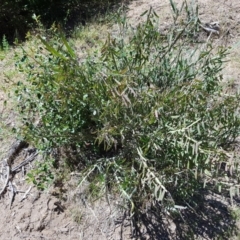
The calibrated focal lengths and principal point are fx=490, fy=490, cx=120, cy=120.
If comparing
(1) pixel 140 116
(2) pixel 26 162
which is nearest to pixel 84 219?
(2) pixel 26 162

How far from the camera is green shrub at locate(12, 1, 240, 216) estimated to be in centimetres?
264

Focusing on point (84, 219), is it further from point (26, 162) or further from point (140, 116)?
point (140, 116)

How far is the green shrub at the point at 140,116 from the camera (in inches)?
104

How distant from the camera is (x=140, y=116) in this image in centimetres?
279

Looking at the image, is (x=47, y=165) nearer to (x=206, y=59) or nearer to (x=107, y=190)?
(x=107, y=190)

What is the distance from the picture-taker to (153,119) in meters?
2.63

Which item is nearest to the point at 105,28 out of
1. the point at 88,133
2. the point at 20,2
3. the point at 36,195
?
the point at 20,2

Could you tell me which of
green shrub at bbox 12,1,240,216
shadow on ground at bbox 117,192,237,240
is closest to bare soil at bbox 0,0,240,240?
shadow on ground at bbox 117,192,237,240

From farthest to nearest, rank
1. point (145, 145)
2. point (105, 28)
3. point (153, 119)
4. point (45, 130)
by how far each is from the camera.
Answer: point (105, 28)
point (45, 130)
point (145, 145)
point (153, 119)

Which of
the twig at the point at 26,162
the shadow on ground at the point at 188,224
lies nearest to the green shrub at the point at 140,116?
the shadow on ground at the point at 188,224

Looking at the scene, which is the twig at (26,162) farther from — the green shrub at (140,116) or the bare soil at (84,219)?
the green shrub at (140,116)

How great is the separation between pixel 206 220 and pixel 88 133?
0.94 m

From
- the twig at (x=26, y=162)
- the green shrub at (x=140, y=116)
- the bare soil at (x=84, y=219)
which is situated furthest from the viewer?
the twig at (x=26, y=162)

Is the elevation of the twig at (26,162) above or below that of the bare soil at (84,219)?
above
